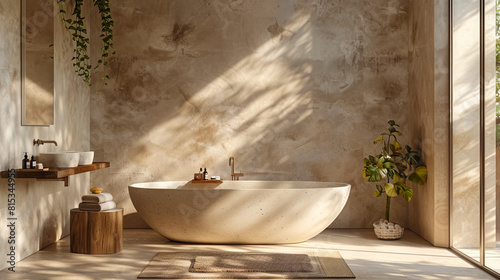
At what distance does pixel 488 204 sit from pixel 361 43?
249 cm

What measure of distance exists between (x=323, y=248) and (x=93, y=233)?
6.28 ft

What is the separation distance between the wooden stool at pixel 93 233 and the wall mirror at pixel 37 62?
2.80ft

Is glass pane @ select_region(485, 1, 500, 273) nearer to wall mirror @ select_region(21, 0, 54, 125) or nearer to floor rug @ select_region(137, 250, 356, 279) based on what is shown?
floor rug @ select_region(137, 250, 356, 279)

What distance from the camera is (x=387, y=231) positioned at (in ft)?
18.5

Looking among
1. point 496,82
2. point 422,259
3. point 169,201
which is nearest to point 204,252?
point 169,201

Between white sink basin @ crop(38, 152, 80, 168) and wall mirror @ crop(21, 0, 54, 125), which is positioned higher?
wall mirror @ crop(21, 0, 54, 125)

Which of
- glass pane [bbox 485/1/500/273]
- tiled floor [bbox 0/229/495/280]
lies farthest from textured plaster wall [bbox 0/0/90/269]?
glass pane [bbox 485/1/500/273]

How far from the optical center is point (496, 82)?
428 cm

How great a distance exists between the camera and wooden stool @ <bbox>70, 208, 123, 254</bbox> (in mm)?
4910

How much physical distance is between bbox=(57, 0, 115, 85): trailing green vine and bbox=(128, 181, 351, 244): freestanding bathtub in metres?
1.36

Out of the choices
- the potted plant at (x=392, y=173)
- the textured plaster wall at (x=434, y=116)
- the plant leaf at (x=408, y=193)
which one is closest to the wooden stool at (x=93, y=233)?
the potted plant at (x=392, y=173)

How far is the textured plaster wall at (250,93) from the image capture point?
20.5ft

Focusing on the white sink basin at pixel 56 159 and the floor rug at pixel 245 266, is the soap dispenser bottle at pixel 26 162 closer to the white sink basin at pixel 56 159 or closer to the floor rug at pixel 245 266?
the white sink basin at pixel 56 159

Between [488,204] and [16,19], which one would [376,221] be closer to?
[488,204]
